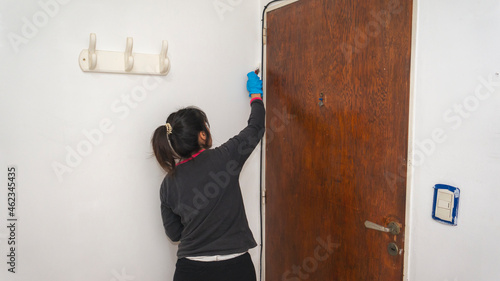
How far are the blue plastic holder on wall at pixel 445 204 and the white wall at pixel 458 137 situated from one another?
0.02m

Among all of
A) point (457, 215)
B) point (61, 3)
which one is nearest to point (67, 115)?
point (61, 3)

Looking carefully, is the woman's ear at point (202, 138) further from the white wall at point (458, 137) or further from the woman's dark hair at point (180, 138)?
the white wall at point (458, 137)

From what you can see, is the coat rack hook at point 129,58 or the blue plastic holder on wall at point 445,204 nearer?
the blue plastic holder on wall at point 445,204

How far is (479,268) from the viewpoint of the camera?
0.94 m

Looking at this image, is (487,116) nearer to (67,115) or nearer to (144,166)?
(144,166)

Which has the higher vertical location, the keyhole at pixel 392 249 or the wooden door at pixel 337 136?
the wooden door at pixel 337 136

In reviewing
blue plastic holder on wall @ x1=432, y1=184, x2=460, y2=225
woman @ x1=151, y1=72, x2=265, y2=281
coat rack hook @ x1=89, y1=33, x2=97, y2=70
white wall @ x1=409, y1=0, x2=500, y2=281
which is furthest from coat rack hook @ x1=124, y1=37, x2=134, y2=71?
blue plastic holder on wall @ x1=432, y1=184, x2=460, y2=225

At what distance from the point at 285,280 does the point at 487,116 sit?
3.88ft

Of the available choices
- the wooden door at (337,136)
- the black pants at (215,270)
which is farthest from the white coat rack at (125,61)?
the black pants at (215,270)

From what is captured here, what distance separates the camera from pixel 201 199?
122cm

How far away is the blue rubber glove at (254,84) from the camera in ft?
5.25

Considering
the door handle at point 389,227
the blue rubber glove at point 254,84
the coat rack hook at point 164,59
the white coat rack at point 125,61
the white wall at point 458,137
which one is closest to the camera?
the white wall at point 458,137

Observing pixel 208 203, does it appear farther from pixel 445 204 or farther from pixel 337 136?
pixel 445 204

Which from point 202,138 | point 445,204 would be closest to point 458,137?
point 445,204
